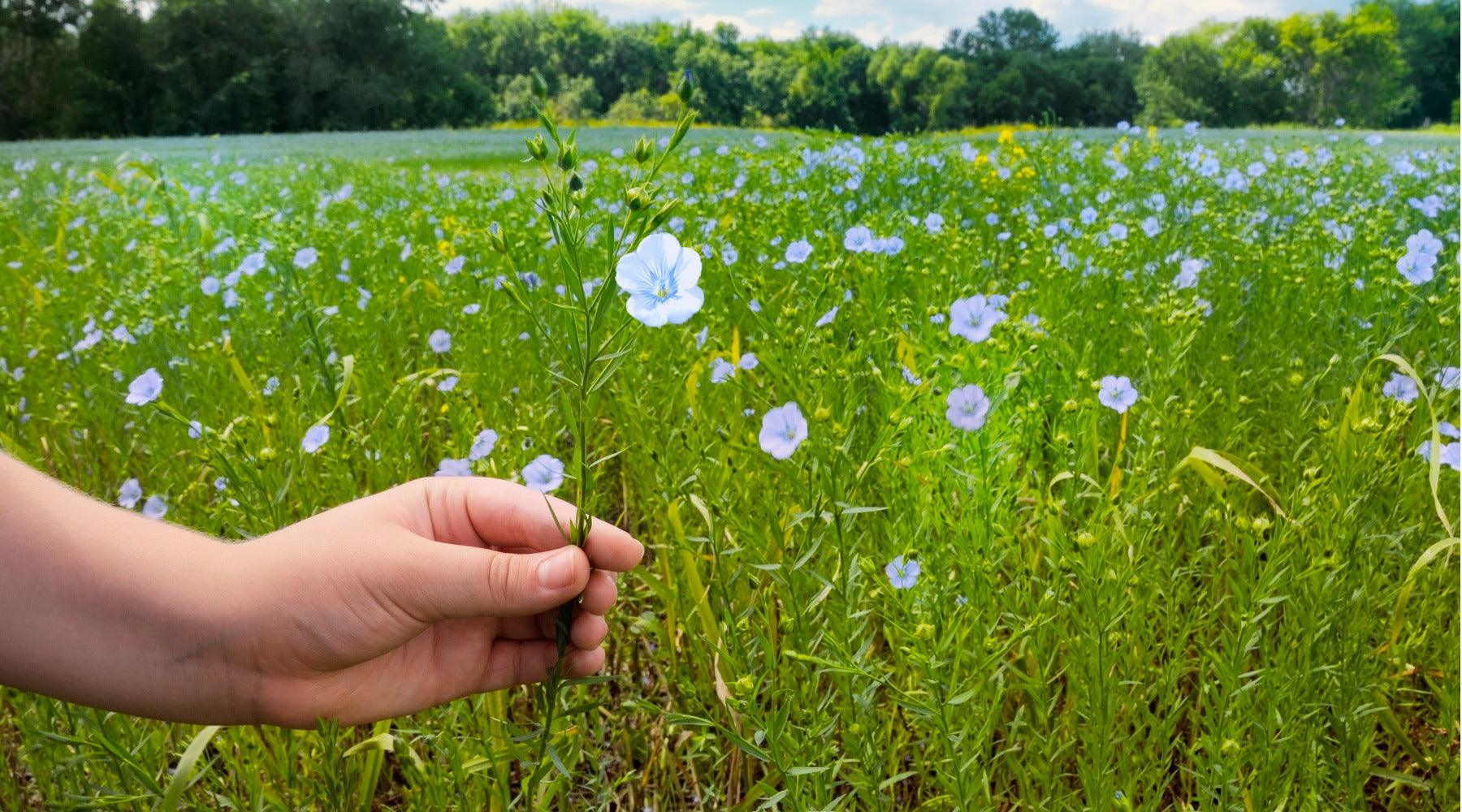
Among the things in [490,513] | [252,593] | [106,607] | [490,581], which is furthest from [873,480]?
[106,607]

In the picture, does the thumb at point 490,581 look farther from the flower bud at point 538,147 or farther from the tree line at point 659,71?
the tree line at point 659,71

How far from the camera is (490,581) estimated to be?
0.92m

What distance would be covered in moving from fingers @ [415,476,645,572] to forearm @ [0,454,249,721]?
0.71ft

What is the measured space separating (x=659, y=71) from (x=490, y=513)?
6.39 meters

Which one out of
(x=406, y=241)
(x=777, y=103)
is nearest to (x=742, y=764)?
(x=406, y=241)

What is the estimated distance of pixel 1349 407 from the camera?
4.45ft

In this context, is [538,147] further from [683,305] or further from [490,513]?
A: [490,513]

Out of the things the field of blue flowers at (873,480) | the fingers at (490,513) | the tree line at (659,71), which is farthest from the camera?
the tree line at (659,71)

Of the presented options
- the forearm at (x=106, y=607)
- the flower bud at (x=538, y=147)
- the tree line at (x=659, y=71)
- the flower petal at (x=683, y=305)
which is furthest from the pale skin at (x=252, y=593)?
the tree line at (x=659, y=71)

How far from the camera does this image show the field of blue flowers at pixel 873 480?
1.17 metres

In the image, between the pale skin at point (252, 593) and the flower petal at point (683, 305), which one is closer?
the flower petal at point (683, 305)

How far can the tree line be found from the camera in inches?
288

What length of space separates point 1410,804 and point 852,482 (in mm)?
886

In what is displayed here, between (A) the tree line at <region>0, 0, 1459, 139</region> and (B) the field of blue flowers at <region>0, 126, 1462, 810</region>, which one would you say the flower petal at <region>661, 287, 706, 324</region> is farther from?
(A) the tree line at <region>0, 0, 1459, 139</region>
